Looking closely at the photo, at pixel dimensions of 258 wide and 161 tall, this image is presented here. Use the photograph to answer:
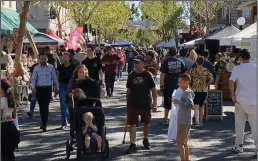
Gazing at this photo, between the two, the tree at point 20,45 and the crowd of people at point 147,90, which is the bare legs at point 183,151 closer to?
the crowd of people at point 147,90

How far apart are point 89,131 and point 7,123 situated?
1322mm

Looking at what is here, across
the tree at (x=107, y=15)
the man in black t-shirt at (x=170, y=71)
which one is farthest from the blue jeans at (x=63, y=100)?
the tree at (x=107, y=15)

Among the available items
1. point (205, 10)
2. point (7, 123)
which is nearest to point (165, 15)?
point (205, 10)

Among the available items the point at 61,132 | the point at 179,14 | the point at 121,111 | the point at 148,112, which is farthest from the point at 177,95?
the point at 179,14

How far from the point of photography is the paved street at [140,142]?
8984mm

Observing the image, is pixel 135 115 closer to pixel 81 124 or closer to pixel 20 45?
pixel 81 124

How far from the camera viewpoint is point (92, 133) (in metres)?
8.38

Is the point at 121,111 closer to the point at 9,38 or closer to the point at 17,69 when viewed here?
the point at 17,69

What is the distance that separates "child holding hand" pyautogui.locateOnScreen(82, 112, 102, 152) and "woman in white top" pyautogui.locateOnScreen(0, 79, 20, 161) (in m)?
1.10

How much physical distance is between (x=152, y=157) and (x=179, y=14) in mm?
70375

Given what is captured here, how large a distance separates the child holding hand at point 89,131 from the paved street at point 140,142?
0.68 meters

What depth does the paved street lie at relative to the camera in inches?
354

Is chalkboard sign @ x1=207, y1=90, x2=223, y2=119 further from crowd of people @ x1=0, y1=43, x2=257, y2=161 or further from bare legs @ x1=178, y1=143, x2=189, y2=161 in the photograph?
bare legs @ x1=178, y1=143, x2=189, y2=161

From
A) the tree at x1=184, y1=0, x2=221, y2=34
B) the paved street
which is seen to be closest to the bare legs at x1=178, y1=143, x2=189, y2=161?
the paved street
